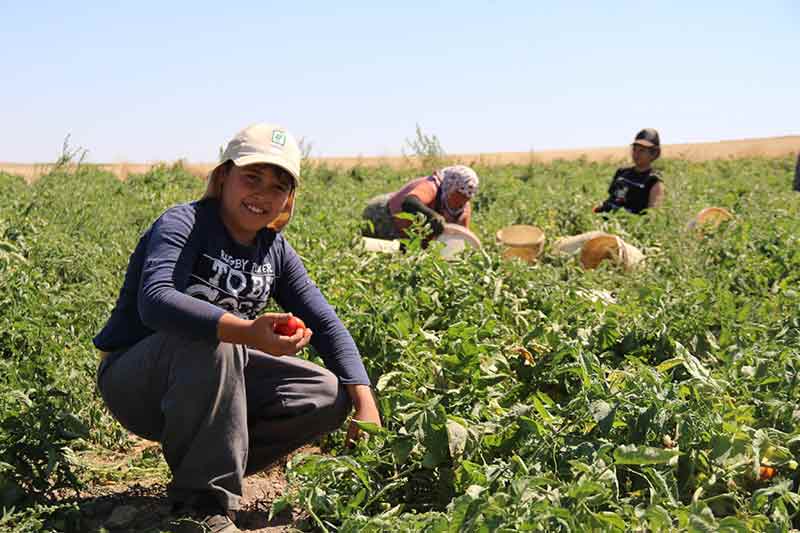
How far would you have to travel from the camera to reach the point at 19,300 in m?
3.41

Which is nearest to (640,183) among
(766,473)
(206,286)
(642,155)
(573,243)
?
(642,155)

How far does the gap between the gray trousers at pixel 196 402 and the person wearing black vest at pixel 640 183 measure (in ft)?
16.0

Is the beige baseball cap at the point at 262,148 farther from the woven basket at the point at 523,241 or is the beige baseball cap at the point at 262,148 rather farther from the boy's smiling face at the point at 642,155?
the boy's smiling face at the point at 642,155

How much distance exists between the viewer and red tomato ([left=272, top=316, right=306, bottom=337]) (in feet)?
7.42

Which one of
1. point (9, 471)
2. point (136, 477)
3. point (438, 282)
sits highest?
point (438, 282)

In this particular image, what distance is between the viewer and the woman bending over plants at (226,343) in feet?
7.77

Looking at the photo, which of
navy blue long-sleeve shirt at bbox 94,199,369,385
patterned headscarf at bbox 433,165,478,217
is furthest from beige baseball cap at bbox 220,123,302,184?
patterned headscarf at bbox 433,165,478,217

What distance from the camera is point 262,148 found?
2.56 metres

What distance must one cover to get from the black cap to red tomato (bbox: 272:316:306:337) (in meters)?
5.46

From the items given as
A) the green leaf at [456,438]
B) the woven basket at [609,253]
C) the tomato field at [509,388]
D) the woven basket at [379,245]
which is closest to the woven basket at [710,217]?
the tomato field at [509,388]

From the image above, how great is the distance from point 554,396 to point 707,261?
212 cm

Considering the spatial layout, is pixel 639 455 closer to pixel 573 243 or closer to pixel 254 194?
pixel 254 194

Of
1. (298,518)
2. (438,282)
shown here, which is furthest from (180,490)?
(438,282)

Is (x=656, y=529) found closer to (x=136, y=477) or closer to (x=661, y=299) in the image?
(x=136, y=477)
